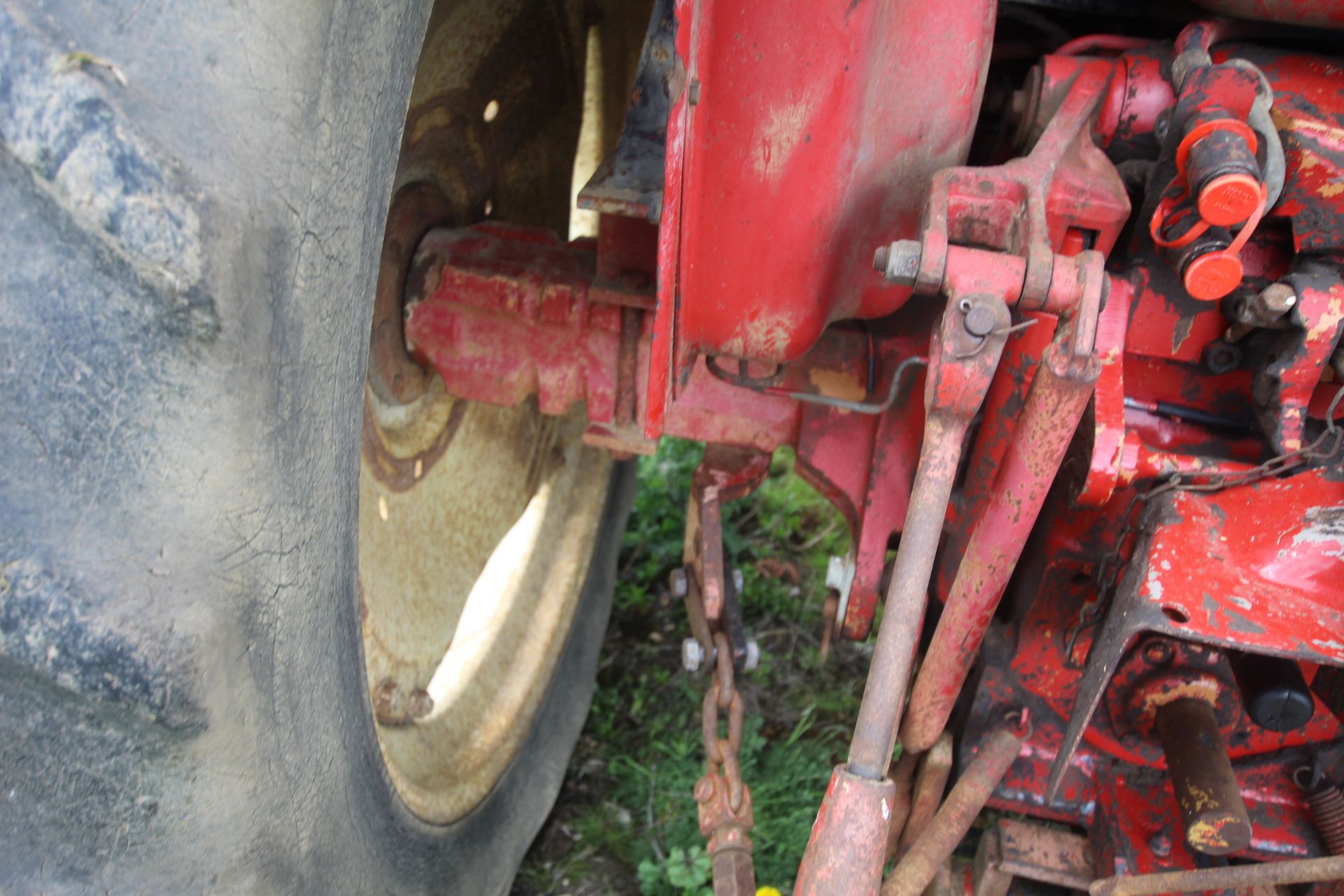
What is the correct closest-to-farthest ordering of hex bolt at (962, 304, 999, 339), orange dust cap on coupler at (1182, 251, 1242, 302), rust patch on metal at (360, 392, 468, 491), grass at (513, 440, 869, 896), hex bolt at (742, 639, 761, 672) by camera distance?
hex bolt at (962, 304, 999, 339), orange dust cap on coupler at (1182, 251, 1242, 302), rust patch on metal at (360, 392, 468, 491), hex bolt at (742, 639, 761, 672), grass at (513, 440, 869, 896)

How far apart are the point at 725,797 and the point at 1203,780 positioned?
58 cm

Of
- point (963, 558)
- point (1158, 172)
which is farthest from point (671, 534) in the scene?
point (1158, 172)

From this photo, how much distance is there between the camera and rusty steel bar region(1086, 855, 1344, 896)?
1020 millimetres

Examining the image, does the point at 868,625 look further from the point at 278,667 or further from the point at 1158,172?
the point at 278,667

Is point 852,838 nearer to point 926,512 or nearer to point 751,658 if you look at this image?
point 926,512

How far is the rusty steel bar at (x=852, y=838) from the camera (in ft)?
2.81

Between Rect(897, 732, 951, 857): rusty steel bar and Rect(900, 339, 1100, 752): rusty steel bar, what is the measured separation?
11cm

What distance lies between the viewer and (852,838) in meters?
0.86

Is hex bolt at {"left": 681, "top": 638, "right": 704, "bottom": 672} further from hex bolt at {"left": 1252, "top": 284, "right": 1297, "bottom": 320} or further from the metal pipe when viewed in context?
hex bolt at {"left": 1252, "top": 284, "right": 1297, "bottom": 320}

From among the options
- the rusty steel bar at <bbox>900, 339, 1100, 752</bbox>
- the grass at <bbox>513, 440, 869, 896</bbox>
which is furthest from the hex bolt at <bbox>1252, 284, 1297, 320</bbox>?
the grass at <bbox>513, 440, 869, 896</bbox>

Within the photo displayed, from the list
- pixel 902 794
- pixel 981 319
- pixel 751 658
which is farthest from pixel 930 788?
pixel 981 319

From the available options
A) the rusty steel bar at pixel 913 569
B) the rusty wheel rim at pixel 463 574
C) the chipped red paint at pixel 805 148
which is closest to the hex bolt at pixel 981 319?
the rusty steel bar at pixel 913 569

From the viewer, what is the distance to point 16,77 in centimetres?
52

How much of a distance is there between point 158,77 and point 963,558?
840 millimetres
